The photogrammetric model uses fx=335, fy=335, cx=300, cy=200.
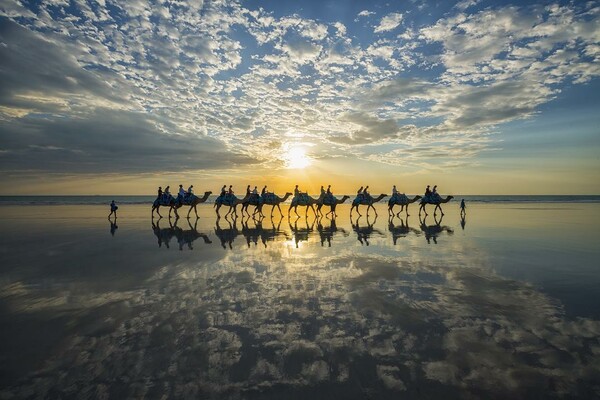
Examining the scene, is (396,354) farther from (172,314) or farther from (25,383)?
(25,383)

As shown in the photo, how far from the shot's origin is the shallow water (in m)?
3.60

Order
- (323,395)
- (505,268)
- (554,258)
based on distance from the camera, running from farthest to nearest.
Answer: (554,258)
(505,268)
(323,395)

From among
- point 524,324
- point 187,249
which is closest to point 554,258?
point 524,324

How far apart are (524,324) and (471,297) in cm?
133

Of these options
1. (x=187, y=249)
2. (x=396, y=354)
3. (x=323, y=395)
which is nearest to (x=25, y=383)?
(x=323, y=395)

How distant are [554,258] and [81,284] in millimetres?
12857

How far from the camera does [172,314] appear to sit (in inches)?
223

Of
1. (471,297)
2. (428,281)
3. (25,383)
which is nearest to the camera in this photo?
(25,383)

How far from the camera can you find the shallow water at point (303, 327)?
3.60 meters

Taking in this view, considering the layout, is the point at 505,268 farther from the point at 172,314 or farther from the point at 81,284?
the point at 81,284

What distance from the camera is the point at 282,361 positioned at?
160 inches

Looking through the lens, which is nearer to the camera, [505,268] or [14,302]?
[14,302]

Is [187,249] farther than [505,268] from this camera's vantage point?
Yes

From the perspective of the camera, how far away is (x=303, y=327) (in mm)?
5078
